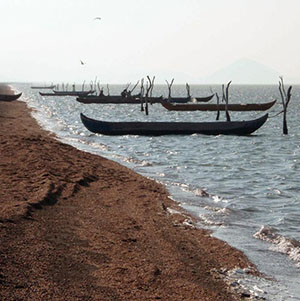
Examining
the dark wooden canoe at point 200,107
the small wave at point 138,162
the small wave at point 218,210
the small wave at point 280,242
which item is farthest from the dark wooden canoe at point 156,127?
the dark wooden canoe at point 200,107

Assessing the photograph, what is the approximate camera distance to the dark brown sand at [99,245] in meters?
6.06

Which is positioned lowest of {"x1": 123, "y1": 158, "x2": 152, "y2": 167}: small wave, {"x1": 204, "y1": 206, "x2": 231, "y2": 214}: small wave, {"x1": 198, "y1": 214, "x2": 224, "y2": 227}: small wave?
{"x1": 123, "y1": 158, "x2": 152, "y2": 167}: small wave

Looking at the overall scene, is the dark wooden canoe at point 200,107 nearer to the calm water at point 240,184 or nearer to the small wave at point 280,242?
the calm water at point 240,184

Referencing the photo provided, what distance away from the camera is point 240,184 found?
49.8 ft

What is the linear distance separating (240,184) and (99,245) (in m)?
8.24

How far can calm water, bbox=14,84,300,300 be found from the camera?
8.09m

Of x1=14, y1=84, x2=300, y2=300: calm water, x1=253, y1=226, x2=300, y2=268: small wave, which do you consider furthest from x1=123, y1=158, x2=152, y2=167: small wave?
x1=253, y1=226, x2=300, y2=268: small wave

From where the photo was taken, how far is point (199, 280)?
664cm

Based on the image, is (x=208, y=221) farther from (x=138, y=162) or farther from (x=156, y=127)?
(x=156, y=127)

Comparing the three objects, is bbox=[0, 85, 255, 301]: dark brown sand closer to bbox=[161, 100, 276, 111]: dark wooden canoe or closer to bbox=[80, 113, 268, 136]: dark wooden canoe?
bbox=[80, 113, 268, 136]: dark wooden canoe

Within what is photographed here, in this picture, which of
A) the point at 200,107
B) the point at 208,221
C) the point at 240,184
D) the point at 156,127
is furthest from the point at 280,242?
the point at 200,107

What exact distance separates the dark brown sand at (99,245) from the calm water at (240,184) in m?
0.66

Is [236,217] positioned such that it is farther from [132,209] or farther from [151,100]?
[151,100]

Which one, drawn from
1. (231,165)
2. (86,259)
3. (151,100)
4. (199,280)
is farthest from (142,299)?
(151,100)
